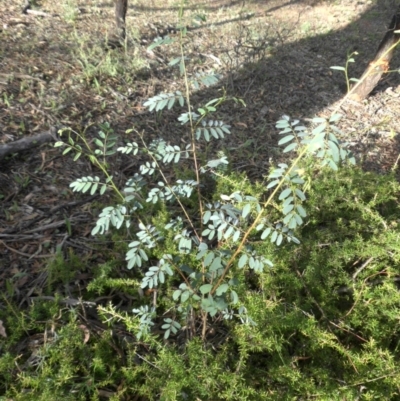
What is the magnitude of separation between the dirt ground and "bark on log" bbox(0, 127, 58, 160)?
69 mm

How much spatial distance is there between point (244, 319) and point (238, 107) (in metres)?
3.17

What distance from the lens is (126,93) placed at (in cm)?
424

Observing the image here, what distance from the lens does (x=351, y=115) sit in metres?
4.64

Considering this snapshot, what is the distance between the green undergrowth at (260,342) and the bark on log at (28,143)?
1.37m

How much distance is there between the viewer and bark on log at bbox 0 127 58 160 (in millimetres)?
3100

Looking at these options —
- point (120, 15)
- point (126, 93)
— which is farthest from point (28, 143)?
point (120, 15)

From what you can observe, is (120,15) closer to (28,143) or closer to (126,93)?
(126,93)

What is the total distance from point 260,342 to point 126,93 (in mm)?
3328

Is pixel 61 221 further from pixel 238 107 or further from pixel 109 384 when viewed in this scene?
pixel 238 107

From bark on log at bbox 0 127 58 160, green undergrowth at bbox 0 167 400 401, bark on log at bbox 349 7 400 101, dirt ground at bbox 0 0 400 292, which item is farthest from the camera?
bark on log at bbox 349 7 400 101

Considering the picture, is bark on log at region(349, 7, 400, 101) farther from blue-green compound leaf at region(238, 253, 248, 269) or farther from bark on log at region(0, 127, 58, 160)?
blue-green compound leaf at region(238, 253, 248, 269)

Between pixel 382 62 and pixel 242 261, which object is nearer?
pixel 242 261

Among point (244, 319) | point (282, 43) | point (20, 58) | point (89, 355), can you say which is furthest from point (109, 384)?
point (282, 43)

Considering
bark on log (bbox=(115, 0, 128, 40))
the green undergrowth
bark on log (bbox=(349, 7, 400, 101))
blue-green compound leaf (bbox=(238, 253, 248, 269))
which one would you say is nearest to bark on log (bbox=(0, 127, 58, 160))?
the green undergrowth
